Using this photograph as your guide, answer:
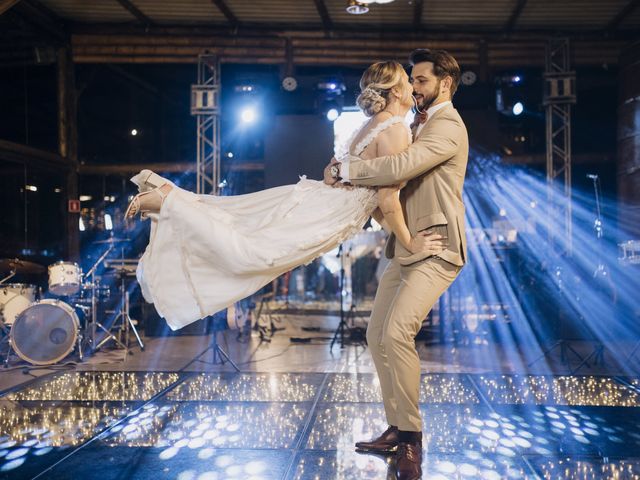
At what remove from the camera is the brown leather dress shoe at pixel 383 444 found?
2938mm

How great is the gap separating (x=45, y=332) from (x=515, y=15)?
26.9ft

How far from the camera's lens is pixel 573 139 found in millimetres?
13117

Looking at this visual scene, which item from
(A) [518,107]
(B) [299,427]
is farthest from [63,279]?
(A) [518,107]

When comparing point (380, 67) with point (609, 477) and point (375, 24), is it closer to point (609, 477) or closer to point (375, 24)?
point (609, 477)

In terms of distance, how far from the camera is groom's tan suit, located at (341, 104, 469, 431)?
2660mm

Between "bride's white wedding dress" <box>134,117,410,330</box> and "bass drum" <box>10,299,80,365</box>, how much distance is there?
343cm

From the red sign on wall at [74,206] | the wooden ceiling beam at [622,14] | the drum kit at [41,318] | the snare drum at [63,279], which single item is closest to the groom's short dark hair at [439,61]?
the drum kit at [41,318]

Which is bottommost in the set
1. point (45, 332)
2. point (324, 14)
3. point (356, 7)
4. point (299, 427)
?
point (299, 427)

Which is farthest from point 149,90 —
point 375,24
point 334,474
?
point 334,474

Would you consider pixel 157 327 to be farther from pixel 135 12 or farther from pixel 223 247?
pixel 223 247

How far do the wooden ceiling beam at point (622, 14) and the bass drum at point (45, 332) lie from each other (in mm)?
9031

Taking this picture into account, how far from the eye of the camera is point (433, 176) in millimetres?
2756

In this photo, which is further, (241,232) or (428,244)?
(241,232)

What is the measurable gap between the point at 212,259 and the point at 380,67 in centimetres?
131
